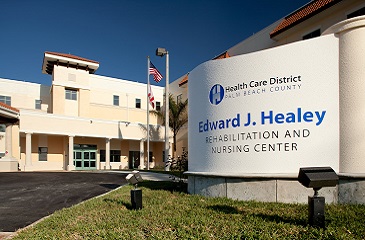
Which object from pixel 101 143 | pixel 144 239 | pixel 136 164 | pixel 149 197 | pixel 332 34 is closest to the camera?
pixel 144 239

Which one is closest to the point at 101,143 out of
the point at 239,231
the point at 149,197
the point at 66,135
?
the point at 66,135

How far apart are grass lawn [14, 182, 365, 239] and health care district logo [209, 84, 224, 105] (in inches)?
115

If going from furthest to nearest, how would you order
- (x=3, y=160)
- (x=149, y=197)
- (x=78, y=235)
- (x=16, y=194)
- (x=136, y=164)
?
1. (x=136, y=164)
2. (x=3, y=160)
3. (x=16, y=194)
4. (x=149, y=197)
5. (x=78, y=235)

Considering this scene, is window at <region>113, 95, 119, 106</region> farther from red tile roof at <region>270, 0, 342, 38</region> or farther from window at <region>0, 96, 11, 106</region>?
red tile roof at <region>270, 0, 342, 38</region>

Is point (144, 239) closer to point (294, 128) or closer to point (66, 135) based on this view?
point (294, 128)

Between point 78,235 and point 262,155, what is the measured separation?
4.82 meters

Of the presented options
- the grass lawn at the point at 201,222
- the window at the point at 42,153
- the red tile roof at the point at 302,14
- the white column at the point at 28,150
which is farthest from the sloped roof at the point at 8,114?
the red tile roof at the point at 302,14

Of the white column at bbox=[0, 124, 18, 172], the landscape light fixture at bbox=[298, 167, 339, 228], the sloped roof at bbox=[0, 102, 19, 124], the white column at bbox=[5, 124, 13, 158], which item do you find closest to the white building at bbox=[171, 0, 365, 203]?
the landscape light fixture at bbox=[298, 167, 339, 228]

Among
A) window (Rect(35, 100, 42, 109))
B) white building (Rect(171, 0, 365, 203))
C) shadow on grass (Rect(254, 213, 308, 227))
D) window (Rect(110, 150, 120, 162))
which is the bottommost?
window (Rect(110, 150, 120, 162))

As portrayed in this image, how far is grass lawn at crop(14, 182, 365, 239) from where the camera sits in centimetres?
471

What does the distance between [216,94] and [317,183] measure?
4396 mm

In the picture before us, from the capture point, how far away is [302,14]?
17500mm

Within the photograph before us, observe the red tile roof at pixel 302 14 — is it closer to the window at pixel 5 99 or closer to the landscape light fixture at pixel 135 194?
the landscape light fixture at pixel 135 194

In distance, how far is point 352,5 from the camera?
14727 mm
